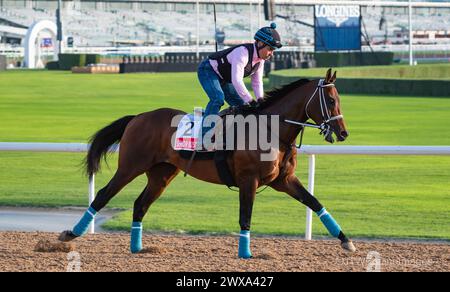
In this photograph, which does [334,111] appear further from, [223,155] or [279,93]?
[223,155]

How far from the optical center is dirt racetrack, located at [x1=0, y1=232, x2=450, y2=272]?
7391mm

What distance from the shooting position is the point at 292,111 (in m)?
7.88

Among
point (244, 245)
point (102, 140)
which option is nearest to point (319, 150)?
point (244, 245)

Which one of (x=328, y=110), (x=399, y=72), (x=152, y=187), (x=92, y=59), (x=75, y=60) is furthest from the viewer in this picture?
(x=92, y=59)

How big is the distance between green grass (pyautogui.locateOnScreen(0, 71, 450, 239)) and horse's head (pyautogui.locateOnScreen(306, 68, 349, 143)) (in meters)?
1.96

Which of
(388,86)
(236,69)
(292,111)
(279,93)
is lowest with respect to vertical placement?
(388,86)

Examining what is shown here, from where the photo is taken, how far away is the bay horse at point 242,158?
7734 mm

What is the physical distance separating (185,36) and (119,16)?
18.5 ft

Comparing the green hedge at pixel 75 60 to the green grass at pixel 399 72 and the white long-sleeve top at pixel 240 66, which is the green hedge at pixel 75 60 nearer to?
the green grass at pixel 399 72

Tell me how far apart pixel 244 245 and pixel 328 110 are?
1.20 metres

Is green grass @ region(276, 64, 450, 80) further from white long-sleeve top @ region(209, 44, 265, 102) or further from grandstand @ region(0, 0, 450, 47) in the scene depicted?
grandstand @ region(0, 0, 450, 47)

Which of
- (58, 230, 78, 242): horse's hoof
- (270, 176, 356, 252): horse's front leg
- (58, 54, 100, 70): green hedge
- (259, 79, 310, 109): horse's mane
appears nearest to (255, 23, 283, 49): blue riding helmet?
(259, 79, 310, 109): horse's mane

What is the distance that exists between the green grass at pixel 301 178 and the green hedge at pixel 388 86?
11.5ft

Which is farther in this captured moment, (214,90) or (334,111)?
(214,90)
